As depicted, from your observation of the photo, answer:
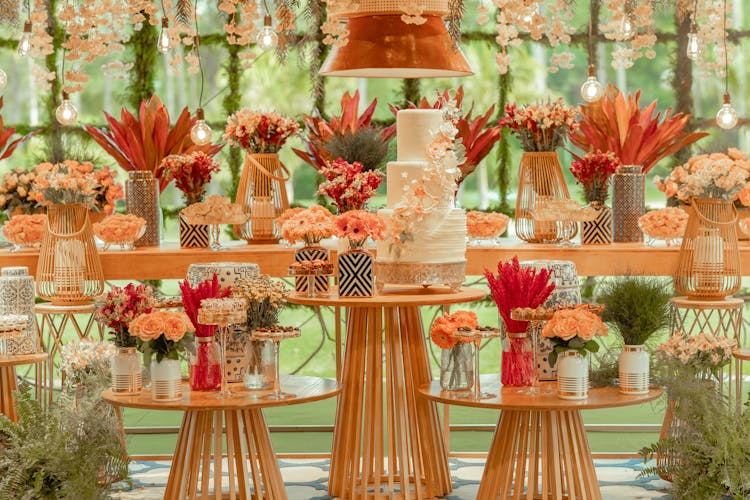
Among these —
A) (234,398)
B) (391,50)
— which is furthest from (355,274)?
(391,50)

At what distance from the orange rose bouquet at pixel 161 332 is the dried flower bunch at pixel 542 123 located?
2143 millimetres

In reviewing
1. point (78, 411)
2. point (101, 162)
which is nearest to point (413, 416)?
point (78, 411)

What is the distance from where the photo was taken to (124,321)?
13.9ft

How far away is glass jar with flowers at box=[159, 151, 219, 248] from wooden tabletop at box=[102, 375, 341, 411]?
137cm

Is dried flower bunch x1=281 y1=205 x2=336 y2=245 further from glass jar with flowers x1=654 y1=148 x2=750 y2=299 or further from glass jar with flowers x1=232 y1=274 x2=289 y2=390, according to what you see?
glass jar with flowers x1=654 y1=148 x2=750 y2=299

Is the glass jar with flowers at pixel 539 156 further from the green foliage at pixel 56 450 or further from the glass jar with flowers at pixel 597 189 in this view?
the green foliage at pixel 56 450

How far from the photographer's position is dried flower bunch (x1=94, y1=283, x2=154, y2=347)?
4230 millimetres

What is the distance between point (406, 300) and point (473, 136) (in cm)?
148

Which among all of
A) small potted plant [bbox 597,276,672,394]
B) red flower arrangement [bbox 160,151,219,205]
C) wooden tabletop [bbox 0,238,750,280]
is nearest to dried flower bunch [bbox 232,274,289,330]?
wooden tabletop [bbox 0,238,750,280]

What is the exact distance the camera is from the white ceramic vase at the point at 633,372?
4180mm

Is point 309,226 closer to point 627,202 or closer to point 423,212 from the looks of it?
point 423,212

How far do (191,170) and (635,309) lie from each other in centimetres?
225

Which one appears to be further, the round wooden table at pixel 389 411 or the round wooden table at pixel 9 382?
the round wooden table at pixel 9 382

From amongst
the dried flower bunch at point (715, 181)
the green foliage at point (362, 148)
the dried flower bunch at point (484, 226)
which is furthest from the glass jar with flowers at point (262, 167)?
the dried flower bunch at point (715, 181)
